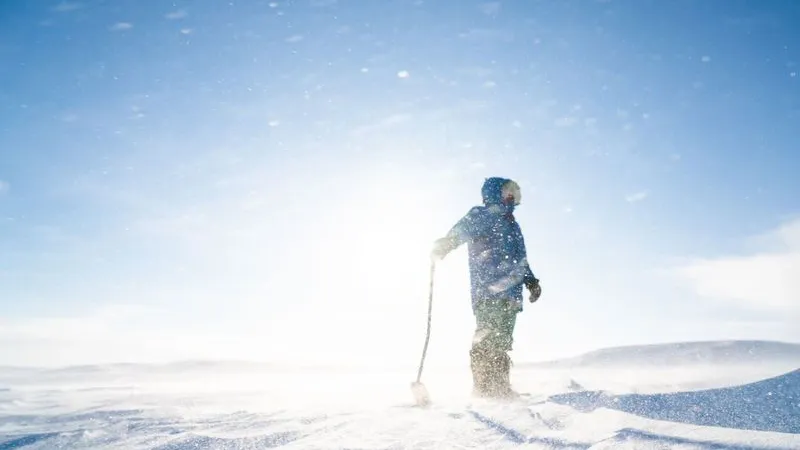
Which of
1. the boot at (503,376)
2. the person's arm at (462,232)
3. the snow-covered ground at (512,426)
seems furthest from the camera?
the person's arm at (462,232)

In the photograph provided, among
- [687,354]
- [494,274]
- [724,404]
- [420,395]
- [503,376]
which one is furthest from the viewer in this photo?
[687,354]

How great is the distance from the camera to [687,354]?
13555mm

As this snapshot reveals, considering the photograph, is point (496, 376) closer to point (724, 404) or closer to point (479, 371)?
point (479, 371)

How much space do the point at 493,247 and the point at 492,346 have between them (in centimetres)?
102

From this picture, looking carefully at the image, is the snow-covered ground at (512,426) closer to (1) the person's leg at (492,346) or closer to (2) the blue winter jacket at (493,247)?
(1) the person's leg at (492,346)

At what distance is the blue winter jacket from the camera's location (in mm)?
4711

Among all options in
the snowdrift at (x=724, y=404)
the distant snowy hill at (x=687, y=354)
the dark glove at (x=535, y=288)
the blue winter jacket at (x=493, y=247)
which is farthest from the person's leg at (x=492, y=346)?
the distant snowy hill at (x=687, y=354)

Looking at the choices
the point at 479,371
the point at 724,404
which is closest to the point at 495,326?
the point at 479,371

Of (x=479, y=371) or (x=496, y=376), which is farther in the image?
(x=479, y=371)

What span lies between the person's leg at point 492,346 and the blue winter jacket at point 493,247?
120mm

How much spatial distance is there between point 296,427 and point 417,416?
811 mm

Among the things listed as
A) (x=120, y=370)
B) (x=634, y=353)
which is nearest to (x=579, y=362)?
(x=634, y=353)

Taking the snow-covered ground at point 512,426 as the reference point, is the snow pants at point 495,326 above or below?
above

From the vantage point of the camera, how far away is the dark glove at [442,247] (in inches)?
193
